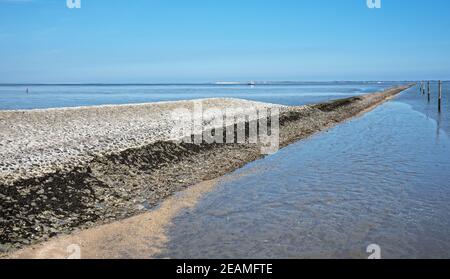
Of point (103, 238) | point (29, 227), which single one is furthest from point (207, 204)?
point (29, 227)

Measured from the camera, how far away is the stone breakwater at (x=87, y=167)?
1071 cm

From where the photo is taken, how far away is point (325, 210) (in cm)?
1177

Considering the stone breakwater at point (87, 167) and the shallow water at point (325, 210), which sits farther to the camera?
the stone breakwater at point (87, 167)

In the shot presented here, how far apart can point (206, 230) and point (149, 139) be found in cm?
1071

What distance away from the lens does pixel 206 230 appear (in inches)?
412

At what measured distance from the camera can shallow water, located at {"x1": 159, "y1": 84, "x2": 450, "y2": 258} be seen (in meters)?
9.27

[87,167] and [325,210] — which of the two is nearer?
[325,210]

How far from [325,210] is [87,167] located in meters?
7.62

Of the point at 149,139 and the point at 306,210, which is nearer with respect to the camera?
the point at 306,210

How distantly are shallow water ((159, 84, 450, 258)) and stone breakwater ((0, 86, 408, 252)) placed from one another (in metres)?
1.65

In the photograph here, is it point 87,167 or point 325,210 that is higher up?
point 87,167

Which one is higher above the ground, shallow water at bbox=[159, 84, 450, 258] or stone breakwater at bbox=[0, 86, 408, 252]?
stone breakwater at bbox=[0, 86, 408, 252]

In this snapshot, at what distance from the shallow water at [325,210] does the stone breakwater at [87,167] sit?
1647mm
